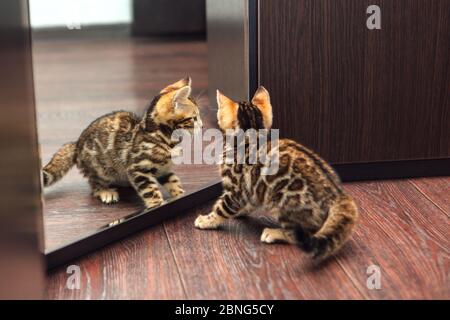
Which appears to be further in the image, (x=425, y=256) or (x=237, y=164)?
(x=237, y=164)

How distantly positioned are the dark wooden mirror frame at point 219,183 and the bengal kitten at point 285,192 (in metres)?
0.13

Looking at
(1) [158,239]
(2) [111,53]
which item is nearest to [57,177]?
(1) [158,239]

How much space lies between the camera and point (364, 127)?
7.79 ft

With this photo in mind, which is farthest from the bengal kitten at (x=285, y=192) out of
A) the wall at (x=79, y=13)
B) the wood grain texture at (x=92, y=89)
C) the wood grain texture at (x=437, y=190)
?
the wall at (x=79, y=13)

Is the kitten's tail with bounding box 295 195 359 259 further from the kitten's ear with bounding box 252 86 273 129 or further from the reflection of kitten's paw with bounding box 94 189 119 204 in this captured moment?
the reflection of kitten's paw with bounding box 94 189 119 204

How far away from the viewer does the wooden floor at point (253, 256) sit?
5.84 feet

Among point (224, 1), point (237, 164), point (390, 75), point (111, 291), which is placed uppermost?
point (224, 1)

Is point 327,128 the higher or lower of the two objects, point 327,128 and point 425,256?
the higher

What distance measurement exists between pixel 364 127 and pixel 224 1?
0.65 meters

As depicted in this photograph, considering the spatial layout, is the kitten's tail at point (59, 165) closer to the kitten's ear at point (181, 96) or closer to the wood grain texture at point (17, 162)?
the kitten's ear at point (181, 96)

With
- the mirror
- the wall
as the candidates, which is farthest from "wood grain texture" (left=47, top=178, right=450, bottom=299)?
the wall

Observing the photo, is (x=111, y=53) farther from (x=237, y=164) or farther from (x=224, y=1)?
(x=237, y=164)

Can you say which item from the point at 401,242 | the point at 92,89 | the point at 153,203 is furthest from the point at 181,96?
the point at 92,89
